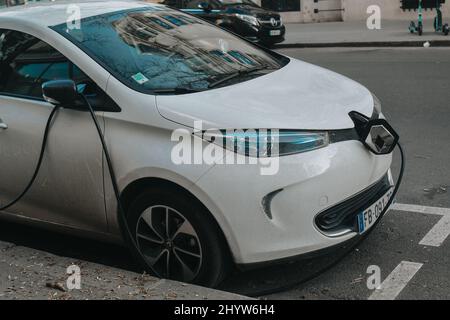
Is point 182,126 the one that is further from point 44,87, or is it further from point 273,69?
point 273,69

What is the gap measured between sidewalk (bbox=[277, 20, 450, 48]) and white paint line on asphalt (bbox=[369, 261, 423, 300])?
11.2 m

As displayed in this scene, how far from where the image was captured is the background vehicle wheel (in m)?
3.57

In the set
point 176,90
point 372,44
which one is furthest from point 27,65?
point 372,44

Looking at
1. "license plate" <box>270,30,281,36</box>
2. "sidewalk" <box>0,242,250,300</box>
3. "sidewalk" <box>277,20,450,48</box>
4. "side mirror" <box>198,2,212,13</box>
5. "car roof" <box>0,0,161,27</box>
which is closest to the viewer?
"sidewalk" <box>0,242,250,300</box>

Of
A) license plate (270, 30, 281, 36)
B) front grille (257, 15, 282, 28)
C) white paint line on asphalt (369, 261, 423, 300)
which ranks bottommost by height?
white paint line on asphalt (369, 261, 423, 300)

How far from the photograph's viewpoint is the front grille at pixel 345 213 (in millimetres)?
3578

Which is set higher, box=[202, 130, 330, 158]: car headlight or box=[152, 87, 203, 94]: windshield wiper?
box=[152, 87, 203, 94]: windshield wiper

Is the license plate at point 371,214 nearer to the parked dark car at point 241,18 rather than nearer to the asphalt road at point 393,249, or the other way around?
the asphalt road at point 393,249

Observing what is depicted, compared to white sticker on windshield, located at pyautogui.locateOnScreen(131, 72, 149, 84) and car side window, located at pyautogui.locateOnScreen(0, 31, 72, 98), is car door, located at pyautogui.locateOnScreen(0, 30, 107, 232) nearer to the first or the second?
car side window, located at pyautogui.locateOnScreen(0, 31, 72, 98)

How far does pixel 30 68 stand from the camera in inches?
172

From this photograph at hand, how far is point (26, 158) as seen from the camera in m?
4.13

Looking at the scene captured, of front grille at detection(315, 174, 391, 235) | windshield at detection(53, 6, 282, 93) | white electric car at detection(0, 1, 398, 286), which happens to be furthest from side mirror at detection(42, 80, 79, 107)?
front grille at detection(315, 174, 391, 235)

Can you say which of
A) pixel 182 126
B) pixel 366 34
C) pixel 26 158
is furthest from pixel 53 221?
pixel 366 34

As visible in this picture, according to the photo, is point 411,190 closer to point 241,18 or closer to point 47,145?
point 47,145
